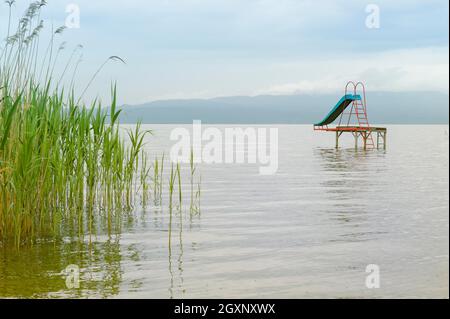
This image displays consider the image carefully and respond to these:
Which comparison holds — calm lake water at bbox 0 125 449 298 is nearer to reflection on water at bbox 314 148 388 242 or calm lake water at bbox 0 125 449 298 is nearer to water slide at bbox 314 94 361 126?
reflection on water at bbox 314 148 388 242

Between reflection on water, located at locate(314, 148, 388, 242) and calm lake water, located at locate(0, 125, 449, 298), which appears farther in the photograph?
reflection on water, located at locate(314, 148, 388, 242)

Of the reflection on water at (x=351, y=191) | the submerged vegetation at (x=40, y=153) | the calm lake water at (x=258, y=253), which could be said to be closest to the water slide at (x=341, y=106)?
the reflection on water at (x=351, y=191)

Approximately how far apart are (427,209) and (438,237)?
9.90ft

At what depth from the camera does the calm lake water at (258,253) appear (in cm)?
604

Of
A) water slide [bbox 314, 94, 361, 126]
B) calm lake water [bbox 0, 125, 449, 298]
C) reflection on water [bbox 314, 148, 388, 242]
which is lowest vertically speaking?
calm lake water [bbox 0, 125, 449, 298]

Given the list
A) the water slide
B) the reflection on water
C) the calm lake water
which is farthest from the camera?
the water slide

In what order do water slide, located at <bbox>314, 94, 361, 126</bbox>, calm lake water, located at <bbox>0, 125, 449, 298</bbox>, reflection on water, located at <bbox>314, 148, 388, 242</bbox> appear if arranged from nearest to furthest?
calm lake water, located at <bbox>0, 125, 449, 298</bbox>, reflection on water, located at <bbox>314, 148, 388, 242</bbox>, water slide, located at <bbox>314, 94, 361, 126</bbox>

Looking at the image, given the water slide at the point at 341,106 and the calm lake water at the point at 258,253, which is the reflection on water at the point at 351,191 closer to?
the calm lake water at the point at 258,253

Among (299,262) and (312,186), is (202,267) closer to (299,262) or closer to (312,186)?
(299,262)

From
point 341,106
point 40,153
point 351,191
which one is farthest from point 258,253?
point 341,106

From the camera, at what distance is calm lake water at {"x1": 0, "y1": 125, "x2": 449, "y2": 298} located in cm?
604

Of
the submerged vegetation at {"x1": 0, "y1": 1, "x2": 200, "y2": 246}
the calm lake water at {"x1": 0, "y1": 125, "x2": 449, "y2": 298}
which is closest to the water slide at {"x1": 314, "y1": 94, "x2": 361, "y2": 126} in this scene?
the calm lake water at {"x1": 0, "y1": 125, "x2": 449, "y2": 298}

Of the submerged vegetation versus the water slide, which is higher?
the water slide

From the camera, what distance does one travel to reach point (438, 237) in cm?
883
